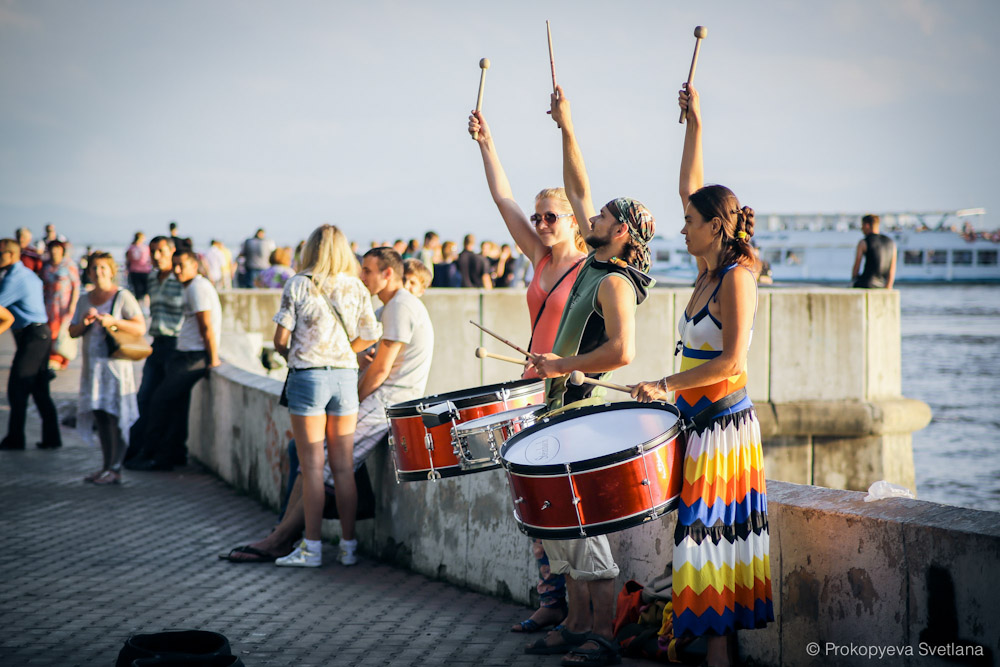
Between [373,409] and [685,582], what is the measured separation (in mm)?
2920

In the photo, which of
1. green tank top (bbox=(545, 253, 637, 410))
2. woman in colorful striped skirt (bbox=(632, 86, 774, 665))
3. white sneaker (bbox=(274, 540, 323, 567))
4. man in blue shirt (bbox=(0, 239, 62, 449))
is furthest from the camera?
man in blue shirt (bbox=(0, 239, 62, 449))

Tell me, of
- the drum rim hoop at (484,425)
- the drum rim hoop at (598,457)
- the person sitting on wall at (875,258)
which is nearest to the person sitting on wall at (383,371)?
the drum rim hoop at (484,425)

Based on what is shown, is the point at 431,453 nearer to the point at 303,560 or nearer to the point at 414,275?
the point at 303,560

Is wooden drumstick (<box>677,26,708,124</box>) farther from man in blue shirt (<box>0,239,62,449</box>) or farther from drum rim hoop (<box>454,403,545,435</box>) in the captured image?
man in blue shirt (<box>0,239,62,449</box>)

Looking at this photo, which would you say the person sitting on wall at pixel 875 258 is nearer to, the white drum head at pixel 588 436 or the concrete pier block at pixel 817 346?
the concrete pier block at pixel 817 346

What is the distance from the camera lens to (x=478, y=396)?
4.59 meters

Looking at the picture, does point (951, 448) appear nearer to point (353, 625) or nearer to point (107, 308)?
point (107, 308)

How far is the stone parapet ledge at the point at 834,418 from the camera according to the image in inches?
516

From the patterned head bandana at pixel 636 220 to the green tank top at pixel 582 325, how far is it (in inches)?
5.6

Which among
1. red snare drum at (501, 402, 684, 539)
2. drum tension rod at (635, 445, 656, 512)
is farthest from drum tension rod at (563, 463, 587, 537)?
drum tension rod at (635, 445, 656, 512)

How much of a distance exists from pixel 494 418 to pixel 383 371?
6.00ft

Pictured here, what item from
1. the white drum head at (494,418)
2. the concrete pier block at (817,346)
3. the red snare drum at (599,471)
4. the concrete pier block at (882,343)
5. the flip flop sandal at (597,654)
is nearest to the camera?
the red snare drum at (599,471)

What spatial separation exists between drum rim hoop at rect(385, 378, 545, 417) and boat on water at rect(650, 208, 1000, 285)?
68432 millimetres

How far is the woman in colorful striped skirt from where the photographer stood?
3701 mm
